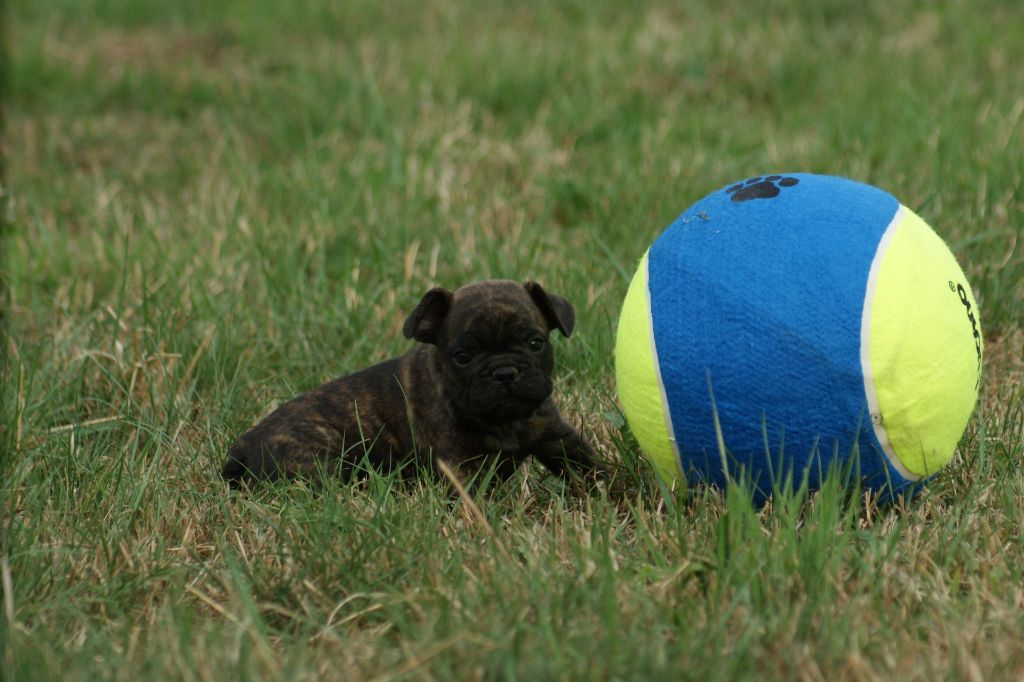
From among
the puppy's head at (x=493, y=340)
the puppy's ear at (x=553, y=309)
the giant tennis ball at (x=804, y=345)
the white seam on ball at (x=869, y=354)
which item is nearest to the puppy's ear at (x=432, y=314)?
the puppy's head at (x=493, y=340)

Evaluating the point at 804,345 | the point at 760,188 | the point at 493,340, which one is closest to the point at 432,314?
the point at 493,340

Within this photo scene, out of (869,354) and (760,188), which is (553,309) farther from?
(869,354)

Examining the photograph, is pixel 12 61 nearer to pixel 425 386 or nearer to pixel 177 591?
pixel 425 386

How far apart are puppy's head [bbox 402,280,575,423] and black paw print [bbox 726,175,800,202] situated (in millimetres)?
867

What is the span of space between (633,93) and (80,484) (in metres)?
5.68

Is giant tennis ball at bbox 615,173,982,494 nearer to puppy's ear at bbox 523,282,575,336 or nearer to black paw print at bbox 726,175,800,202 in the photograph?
black paw print at bbox 726,175,800,202

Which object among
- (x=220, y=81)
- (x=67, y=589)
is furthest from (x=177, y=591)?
(x=220, y=81)

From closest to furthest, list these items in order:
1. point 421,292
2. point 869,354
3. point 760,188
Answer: point 869,354, point 760,188, point 421,292

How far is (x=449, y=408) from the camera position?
4785 mm

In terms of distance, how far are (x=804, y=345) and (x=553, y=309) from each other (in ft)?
3.90

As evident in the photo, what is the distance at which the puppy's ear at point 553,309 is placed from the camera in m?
4.68

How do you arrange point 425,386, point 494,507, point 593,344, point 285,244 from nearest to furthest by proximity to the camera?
1. point 494,507
2. point 425,386
3. point 593,344
4. point 285,244

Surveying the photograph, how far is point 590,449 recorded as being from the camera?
4738mm

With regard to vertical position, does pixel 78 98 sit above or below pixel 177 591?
above
